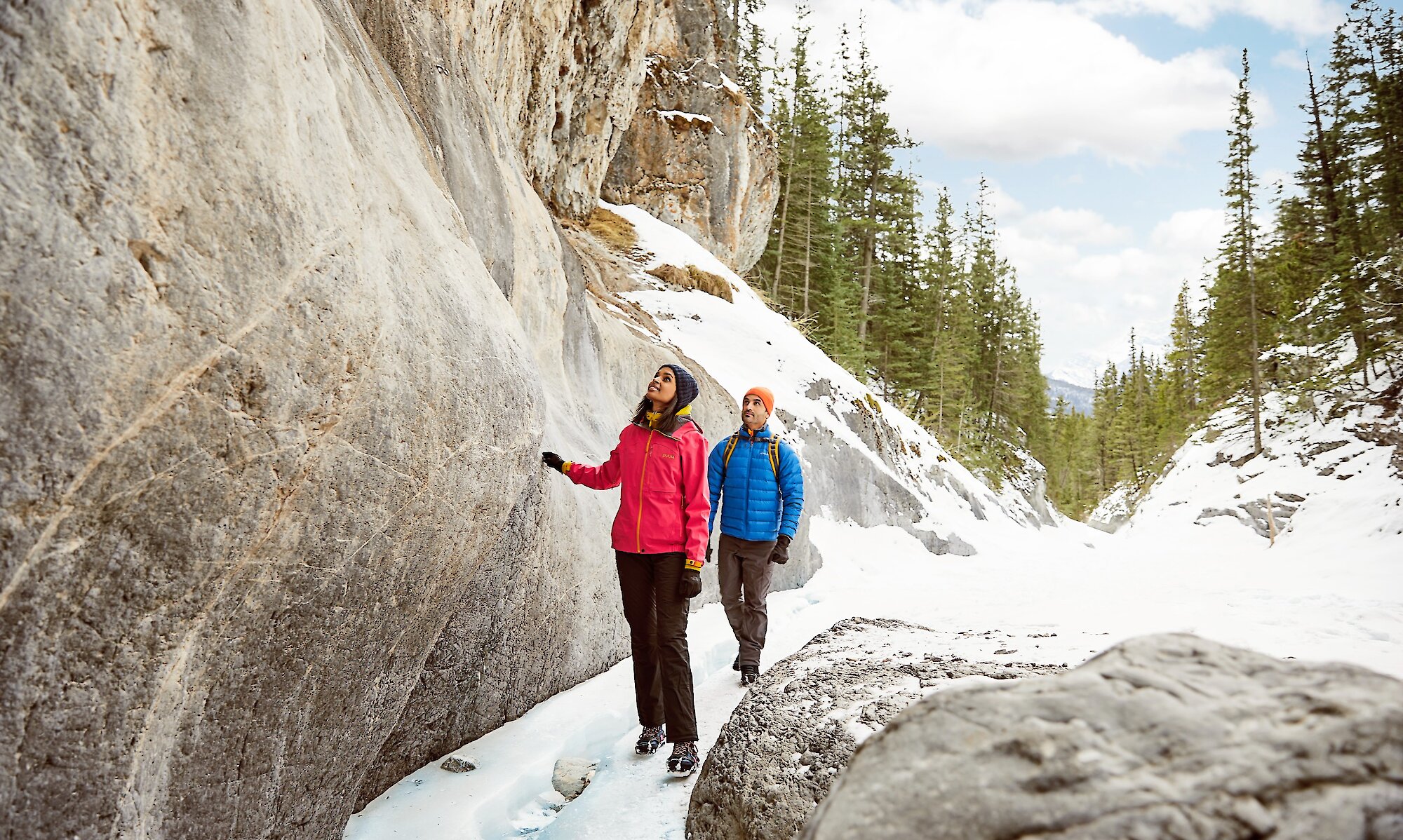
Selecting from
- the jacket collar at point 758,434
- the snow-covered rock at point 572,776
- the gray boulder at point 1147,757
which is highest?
the jacket collar at point 758,434

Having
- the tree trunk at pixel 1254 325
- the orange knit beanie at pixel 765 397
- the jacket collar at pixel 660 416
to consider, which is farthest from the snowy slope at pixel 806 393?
the tree trunk at pixel 1254 325

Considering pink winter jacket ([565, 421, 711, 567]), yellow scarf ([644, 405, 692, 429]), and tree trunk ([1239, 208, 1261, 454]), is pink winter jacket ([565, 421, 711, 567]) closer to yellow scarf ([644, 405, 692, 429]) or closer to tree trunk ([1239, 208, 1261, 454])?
yellow scarf ([644, 405, 692, 429])

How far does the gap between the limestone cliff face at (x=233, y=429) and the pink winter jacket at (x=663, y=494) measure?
617mm

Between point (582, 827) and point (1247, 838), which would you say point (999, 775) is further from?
point (582, 827)

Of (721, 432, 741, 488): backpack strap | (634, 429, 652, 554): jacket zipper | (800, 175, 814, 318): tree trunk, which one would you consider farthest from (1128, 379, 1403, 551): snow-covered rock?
(634, 429, 652, 554): jacket zipper

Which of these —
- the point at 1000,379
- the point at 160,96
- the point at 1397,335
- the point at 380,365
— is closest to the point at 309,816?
the point at 380,365

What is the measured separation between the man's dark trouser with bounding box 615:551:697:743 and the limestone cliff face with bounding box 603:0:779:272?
1807 cm

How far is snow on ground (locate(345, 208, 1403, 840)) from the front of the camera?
403 cm

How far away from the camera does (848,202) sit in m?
35.9

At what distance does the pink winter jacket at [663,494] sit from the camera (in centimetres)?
450

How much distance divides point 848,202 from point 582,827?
35263mm

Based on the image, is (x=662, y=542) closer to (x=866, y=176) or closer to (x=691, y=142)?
(x=691, y=142)

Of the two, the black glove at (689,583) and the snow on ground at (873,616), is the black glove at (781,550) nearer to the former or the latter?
the snow on ground at (873,616)

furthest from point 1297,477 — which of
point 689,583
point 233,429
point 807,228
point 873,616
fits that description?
point 233,429
